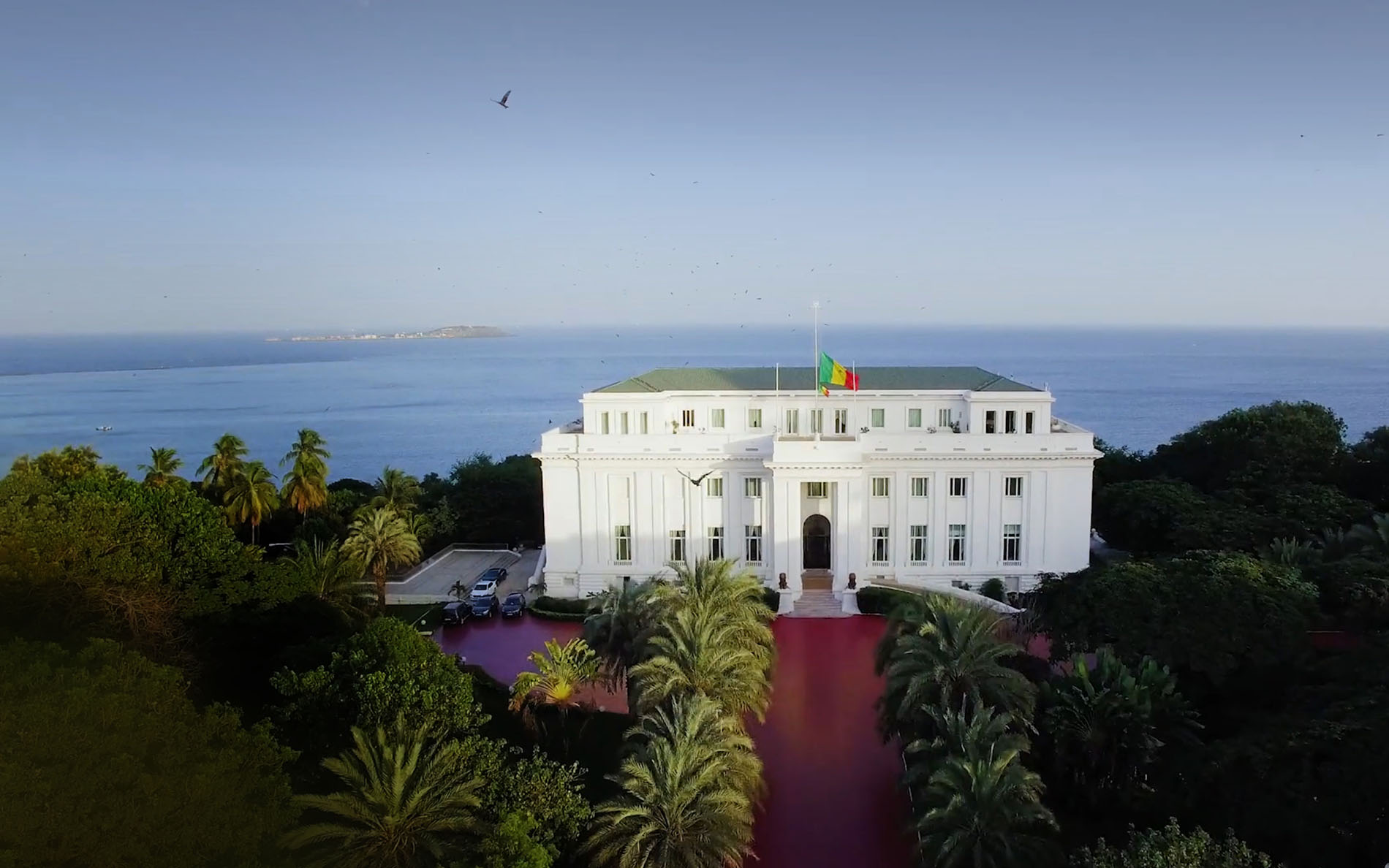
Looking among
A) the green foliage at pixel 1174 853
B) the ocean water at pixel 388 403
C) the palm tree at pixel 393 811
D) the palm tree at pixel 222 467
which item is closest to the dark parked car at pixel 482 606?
the palm tree at pixel 222 467

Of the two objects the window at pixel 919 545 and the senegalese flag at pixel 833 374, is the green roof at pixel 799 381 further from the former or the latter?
the window at pixel 919 545

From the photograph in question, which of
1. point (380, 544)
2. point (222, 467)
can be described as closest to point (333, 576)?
point (380, 544)

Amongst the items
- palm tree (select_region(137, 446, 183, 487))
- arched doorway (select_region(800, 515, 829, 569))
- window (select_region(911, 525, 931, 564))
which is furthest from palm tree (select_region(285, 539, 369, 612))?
window (select_region(911, 525, 931, 564))

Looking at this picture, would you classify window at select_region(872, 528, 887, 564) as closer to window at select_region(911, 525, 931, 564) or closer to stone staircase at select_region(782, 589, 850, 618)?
window at select_region(911, 525, 931, 564)

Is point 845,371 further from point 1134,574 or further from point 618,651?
point 618,651

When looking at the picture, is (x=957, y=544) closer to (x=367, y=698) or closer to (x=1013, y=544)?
(x=1013, y=544)

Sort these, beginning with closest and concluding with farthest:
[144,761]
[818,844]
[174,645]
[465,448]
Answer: [144,761], [818,844], [174,645], [465,448]

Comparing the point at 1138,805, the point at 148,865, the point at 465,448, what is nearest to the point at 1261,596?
the point at 1138,805
